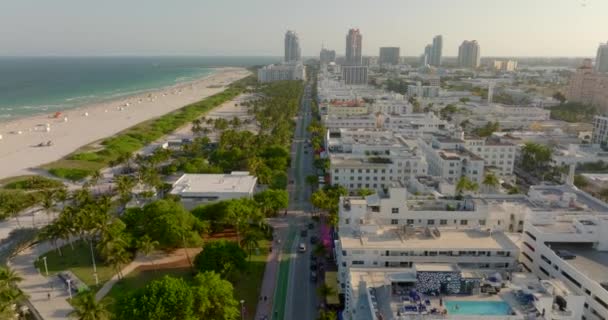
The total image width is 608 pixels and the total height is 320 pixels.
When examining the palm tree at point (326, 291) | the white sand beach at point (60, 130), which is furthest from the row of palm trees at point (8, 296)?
the white sand beach at point (60, 130)

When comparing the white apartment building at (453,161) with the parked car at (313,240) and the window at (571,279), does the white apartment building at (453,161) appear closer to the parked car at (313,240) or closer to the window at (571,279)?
the parked car at (313,240)

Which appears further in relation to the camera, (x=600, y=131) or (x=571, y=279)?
(x=600, y=131)

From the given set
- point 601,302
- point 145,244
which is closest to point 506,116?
point 601,302

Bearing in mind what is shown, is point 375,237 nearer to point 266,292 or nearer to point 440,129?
point 266,292

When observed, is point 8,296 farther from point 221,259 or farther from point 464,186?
point 464,186

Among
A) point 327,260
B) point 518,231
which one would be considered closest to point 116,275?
point 327,260

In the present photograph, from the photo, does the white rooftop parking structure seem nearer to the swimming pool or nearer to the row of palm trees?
the row of palm trees
